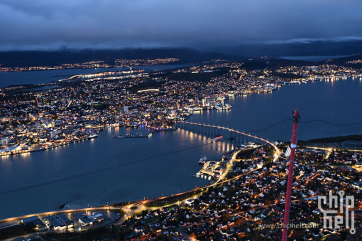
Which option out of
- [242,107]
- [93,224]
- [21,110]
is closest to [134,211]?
[93,224]

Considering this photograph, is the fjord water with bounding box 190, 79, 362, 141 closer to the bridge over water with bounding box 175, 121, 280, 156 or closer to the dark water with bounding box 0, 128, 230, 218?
the bridge over water with bounding box 175, 121, 280, 156

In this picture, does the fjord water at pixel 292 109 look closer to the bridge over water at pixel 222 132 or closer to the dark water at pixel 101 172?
the bridge over water at pixel 222 132

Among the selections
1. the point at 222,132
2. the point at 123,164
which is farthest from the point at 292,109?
the point at 123,164

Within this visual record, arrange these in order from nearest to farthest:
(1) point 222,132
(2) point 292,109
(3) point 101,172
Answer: (3) point 101,172
(1) point 222,132
(2) point 292,109

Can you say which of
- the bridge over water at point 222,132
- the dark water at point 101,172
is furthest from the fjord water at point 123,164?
the bridge over water at point 222,132

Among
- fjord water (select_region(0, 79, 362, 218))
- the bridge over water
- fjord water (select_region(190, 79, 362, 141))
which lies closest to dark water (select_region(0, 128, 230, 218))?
fjord water (select_region(0, 79, 362, 218))

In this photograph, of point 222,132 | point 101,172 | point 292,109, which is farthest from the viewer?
point 292,109

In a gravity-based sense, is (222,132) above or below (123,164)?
above

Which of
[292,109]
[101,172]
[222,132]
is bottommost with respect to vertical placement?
[101,172]

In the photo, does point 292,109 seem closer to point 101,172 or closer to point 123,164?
point 123,164
